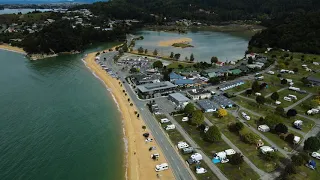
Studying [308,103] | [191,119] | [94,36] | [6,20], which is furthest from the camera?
[6,20]

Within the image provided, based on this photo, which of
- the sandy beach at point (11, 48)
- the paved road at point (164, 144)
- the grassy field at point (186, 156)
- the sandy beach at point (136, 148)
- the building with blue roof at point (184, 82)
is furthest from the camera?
the sandy beach at point (11, 48)

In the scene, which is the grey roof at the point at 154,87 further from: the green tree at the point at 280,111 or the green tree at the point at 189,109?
the green tree at the point at 280,111

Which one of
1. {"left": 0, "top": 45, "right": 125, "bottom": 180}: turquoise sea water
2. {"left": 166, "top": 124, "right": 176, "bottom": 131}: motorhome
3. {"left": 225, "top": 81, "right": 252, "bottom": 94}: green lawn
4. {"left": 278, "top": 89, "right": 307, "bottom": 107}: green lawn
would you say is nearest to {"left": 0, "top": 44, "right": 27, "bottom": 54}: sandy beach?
{"left": 0, "top": 45, "right": 125, "bottom": 180}: turquoise sea water

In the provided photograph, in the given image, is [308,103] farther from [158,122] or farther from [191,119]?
[158,122]

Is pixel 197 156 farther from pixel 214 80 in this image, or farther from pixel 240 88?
pixel 214 80

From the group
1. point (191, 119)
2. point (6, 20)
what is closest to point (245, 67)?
point (191, 119)

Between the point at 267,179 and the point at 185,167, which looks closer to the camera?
the point at 267,179

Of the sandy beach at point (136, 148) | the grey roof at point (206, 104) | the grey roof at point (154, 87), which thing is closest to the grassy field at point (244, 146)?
the grey roof at point (206, 104)
